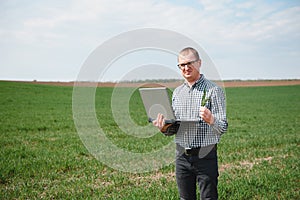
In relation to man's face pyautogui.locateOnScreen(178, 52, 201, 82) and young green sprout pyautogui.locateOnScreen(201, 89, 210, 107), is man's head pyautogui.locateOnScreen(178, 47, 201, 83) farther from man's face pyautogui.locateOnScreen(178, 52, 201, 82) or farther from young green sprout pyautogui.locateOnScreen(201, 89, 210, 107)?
young green sprout pyautogui.locateOnScreen(201, 89, 210, 107)

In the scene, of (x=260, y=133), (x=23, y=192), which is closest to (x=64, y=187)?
(x=23, y=192)

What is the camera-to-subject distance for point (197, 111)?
370 cm

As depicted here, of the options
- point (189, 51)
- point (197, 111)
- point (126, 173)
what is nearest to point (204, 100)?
point (197, 111)

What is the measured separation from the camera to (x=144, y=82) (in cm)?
386

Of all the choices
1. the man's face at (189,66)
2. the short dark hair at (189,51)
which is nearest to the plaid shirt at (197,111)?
the man's face at (189,66)

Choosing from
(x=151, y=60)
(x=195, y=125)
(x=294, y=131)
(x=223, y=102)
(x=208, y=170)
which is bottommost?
(x=294, y=131)

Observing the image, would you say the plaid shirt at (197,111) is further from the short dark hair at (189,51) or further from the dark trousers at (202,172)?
the short dark hair at (189,51)

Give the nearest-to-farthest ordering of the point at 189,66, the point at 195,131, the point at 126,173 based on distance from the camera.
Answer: the point at 189,66 < the point at 195,131 < the point at 126,173

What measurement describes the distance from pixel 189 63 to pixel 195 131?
31.3 inches

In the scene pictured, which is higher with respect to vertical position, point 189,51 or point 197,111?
point 189,51

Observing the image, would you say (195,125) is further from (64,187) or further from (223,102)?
(64,187)

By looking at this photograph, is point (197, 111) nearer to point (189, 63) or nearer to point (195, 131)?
point (195, 131)

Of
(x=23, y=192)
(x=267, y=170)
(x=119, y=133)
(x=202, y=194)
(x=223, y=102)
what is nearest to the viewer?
(x=223, y=102)

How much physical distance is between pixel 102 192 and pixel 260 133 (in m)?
9.79
